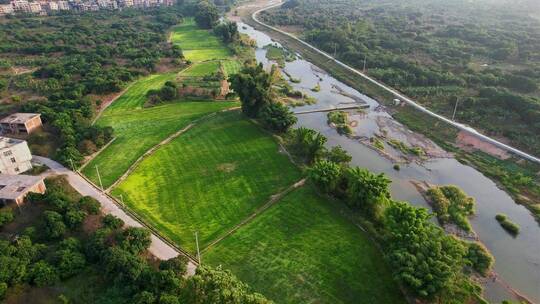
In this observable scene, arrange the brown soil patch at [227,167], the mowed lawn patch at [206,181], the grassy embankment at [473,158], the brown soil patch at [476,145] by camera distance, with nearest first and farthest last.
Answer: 1. the mowed lawn patch at [206,181]
2. the grassy embankment at [473,158]
3. the brown soil patch at [227,167]
4. the brown soil patch at [476,145]

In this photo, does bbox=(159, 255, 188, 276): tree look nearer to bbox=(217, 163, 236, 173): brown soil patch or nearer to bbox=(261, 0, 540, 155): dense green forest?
bbox=(217, 163, 236, 173): brown soil patch

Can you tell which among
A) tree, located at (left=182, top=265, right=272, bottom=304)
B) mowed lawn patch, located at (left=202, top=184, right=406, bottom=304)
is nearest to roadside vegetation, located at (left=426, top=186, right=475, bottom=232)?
mowed lawn patch, located at (left=202, top=184, right=406, bottom=304)

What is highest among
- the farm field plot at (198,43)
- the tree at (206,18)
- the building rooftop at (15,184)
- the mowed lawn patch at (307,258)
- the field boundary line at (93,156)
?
the tree at (206,18)

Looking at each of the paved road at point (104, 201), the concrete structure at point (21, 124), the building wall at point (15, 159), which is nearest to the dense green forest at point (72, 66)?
the paved road at point (104, 201)

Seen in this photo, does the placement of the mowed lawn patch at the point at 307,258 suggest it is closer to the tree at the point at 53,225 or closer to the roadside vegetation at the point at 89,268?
the roadside vegetation at the point at 89,268

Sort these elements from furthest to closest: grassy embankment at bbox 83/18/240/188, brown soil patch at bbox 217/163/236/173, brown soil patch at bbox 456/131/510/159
Answer: brown soil patch at bbox 456/131/510/159 → grassy embankment at bbox 83/18/240/188 → brown soil patch at bbox 217/163/236/173

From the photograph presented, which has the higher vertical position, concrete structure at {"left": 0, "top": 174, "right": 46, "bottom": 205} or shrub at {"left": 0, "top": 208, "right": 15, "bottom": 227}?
concrete structure at {"left": 0, "top": 174, "right": 46, "bottom": 205}

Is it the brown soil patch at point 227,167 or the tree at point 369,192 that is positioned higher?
the tree at point 369,192
